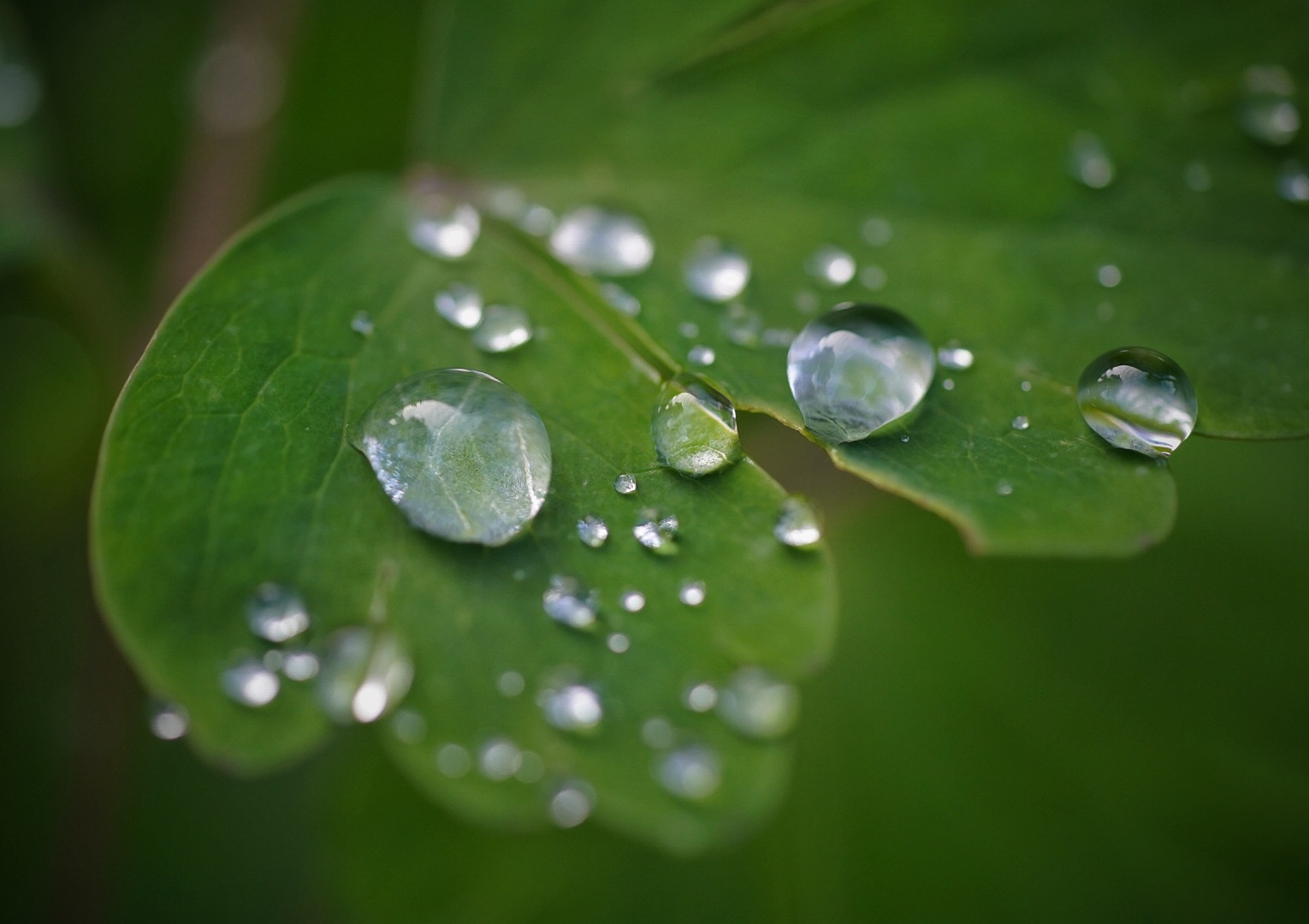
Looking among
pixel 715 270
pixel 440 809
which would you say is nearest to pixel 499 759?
pixel 715 270

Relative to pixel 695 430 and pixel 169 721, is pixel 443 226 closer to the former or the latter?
pixel 695 430

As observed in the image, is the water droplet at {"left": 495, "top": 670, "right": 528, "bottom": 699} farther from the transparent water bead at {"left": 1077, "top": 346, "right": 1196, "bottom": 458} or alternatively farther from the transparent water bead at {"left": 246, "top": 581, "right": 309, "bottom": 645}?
the transparent water bead at {"left": 1077, "top": 346, "right": 1196, "bottom": 458}

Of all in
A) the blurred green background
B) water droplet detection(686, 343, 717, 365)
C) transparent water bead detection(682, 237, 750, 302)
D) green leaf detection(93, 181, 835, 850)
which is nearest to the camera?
green leaf detection(93, 181, 835, 850)

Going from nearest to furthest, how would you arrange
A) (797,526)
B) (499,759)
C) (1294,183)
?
(797,526) → (499,759) → (1294,183)

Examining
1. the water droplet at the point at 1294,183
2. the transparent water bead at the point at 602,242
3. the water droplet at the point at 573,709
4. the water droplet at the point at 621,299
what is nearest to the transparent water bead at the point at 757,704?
the water droplet at the point at 573,709

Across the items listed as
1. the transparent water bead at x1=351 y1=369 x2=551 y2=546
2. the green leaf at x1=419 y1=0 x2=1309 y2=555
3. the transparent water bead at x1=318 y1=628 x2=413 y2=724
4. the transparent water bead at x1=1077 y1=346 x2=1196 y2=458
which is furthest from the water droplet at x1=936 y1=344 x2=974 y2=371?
the transparent water bead at x1=318 y1=628 x2=413 y2=724

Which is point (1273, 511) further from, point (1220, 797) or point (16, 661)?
point (16, 661)
